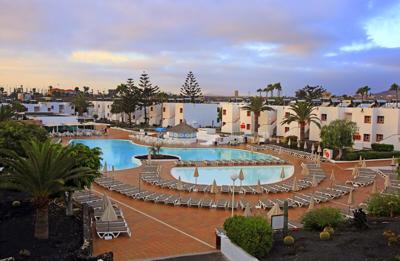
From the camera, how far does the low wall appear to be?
392 inches

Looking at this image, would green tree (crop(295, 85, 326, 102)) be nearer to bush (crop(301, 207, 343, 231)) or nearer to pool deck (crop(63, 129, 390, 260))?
pool deck (crop(63, 129, 390, 260))

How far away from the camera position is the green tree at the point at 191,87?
219 ft

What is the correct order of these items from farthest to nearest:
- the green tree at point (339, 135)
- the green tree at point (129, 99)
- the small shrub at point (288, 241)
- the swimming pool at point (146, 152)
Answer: the green tree at point (129, 99) < the swimming pool at point (146, 152) < the green tree at point (339, 135) < the small shrub at point (288, 241)

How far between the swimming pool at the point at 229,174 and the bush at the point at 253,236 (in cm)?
1141

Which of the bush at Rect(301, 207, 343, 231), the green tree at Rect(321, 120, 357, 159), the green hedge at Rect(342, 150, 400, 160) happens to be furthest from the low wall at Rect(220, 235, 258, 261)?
the green hedge at Rect(342, 150, 400, 160)

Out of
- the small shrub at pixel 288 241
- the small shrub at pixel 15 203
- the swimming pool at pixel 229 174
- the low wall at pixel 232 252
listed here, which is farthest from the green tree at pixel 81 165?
the swimming pool at pixel 229 174

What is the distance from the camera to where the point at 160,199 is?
17.1 metres

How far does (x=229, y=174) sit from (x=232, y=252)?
14.1 m

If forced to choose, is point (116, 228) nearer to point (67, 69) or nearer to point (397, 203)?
point (397, 203)

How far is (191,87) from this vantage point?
6725 centimetres

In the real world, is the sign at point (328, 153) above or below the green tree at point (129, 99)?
below

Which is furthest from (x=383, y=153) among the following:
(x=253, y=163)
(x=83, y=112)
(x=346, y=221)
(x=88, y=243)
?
(x=83, y=112)

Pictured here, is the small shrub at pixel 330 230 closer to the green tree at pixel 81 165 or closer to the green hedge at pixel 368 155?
the green tree at pixel 81 165

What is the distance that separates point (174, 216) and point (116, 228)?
3.12 metres
